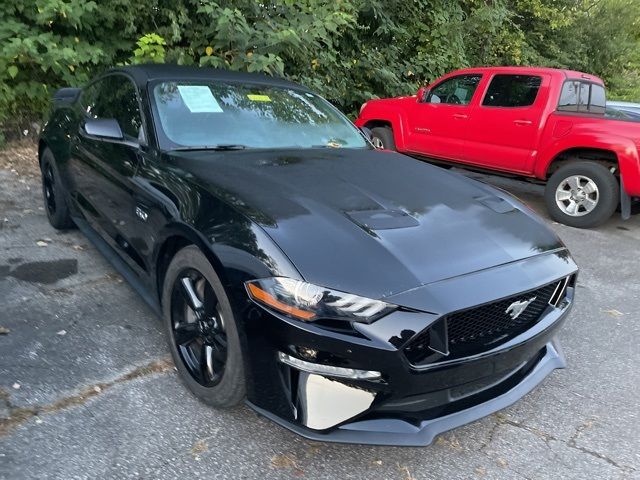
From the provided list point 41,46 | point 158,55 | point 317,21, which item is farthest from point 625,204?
point 41,46

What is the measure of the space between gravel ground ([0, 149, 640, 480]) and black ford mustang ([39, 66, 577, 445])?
258 mm

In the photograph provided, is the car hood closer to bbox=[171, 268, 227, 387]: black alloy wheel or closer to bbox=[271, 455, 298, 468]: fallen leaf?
bbox=[171, 268, 227, 387]: black alloy wheel

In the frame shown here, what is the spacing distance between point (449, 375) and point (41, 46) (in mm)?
6555

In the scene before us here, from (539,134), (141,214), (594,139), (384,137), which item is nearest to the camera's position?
(141,214)

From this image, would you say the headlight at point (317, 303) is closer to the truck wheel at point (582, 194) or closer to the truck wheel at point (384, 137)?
the truck wheel at point (582, 194)

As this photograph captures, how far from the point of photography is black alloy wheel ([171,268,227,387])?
2.36m

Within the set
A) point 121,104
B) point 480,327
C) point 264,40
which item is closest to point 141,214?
point 121,104

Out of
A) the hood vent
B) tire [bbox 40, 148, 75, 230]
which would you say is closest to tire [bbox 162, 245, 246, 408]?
the hood vent

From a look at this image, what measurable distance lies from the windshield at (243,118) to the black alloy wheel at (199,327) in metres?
0.89

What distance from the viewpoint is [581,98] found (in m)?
6.66

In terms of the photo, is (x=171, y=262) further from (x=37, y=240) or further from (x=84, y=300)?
(x=37, y=240)

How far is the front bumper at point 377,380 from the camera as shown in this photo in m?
1.95

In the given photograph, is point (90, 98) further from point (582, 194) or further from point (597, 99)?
point (597, 99)

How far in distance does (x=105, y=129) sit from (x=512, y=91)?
5393 mm
